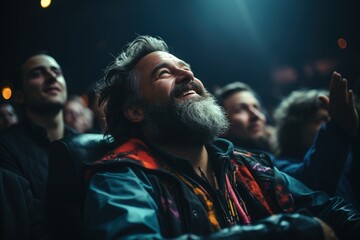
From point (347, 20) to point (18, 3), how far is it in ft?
18.5

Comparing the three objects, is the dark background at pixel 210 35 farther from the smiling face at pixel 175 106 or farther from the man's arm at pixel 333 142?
the man's arm at pixel 333 142

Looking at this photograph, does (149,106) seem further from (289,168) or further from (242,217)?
(289,168)

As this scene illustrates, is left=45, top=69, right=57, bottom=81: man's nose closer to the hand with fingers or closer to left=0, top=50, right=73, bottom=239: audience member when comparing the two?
left=0, top=50, right=73, bottom=239: audience member

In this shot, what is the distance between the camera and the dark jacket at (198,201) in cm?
137

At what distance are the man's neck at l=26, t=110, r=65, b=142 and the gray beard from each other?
144cm

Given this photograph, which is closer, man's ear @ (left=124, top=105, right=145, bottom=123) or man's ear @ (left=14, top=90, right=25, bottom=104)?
man's ear @ (left=124, top=105, right=145, bottom=123)

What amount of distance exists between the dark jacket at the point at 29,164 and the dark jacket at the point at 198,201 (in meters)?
0.47

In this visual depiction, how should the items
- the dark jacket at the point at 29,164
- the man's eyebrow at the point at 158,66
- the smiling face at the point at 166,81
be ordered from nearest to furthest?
the dark jacket at the point at 29,164, the smiling face at the point at 166,81, the man's eyebrow at the point at 158,66

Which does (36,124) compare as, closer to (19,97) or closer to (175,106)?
(19,97)

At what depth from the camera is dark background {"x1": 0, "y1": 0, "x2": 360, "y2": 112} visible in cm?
520

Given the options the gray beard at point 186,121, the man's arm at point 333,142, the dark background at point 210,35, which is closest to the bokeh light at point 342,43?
the dark background at point 210,35

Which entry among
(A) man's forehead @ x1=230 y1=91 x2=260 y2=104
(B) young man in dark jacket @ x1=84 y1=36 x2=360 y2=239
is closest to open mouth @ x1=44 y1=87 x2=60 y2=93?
(B) young man in dark jacket @ x1=84 y1=36 x2=360 y2=239

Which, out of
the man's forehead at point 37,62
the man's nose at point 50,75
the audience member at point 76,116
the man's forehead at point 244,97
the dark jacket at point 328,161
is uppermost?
the man's forehead at point 37,62

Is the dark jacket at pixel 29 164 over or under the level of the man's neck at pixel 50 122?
under
